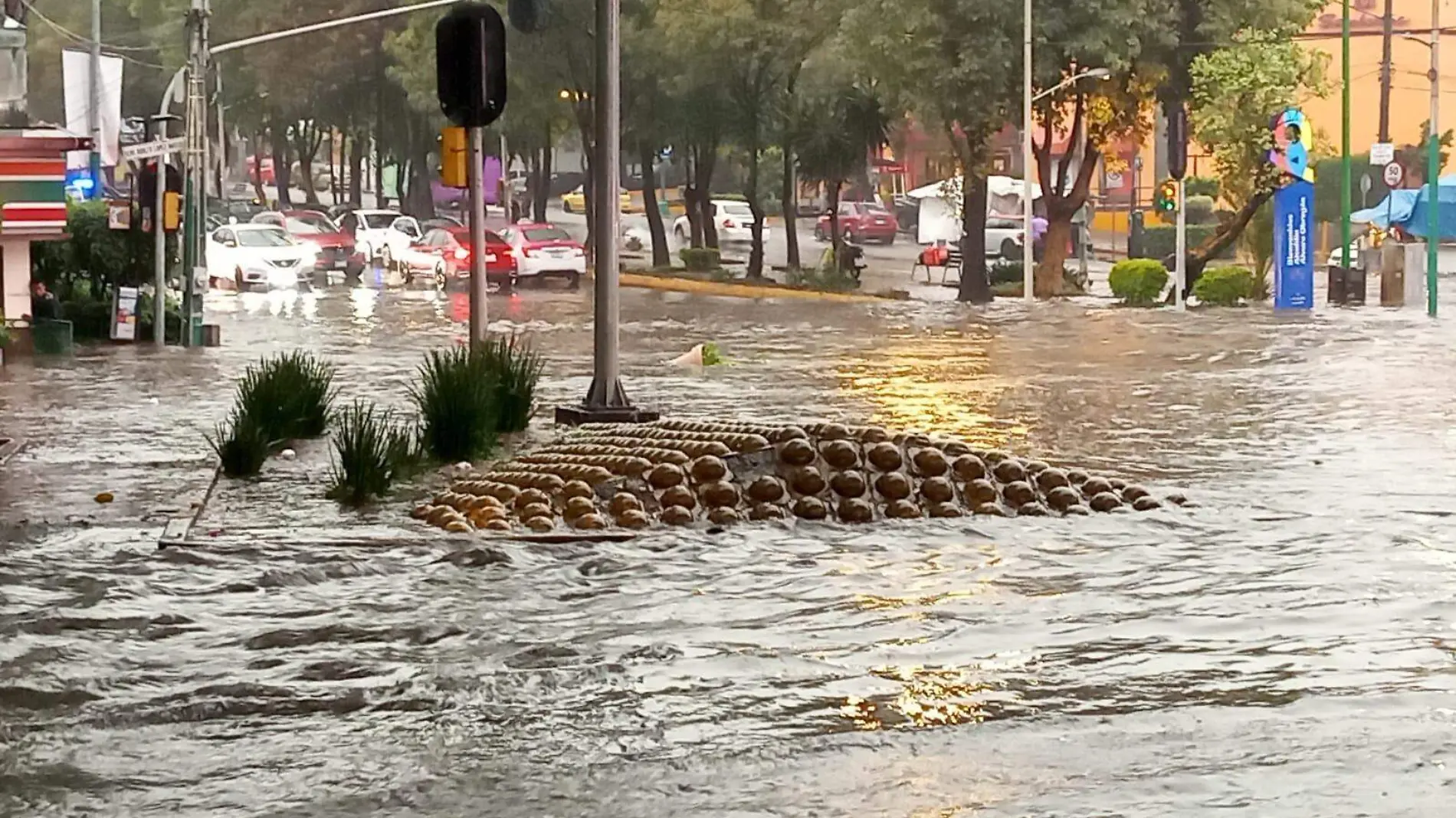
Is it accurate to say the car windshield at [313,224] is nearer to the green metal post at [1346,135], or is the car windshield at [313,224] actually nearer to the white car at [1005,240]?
the white car at [1005,240]

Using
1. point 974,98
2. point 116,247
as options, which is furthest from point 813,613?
point 974,98

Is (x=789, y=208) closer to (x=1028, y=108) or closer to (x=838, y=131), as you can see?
(x=838, y=131)

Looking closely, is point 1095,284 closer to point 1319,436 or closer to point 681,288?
point 681,288

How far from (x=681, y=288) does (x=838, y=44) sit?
7.67 metres

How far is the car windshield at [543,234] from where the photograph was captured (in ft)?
174

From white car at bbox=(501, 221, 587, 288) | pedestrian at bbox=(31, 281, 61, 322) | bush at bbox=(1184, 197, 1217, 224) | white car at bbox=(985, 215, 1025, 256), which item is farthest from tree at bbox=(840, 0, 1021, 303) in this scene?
bush at bbox=(1184, 197, 1217, 224)

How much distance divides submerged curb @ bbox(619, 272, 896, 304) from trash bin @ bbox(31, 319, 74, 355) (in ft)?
66.4

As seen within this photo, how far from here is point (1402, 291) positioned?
43656 millimetres

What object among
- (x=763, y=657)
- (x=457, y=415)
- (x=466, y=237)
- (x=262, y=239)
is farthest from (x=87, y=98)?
(x=763, y=657)

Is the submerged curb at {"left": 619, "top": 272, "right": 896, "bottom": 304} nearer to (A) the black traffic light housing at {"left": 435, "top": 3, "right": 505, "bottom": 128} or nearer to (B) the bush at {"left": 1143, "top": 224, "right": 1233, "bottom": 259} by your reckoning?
(B) the bush at {"left": 1143, "top": 224, "right": 1233, "bottom": 259}

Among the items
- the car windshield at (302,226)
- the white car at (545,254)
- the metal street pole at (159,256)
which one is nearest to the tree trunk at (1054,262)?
the white car at (545,254)

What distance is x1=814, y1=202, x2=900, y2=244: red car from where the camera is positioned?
73.8 metres

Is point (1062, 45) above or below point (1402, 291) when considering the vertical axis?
above

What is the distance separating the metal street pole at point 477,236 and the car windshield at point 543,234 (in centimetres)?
3228
